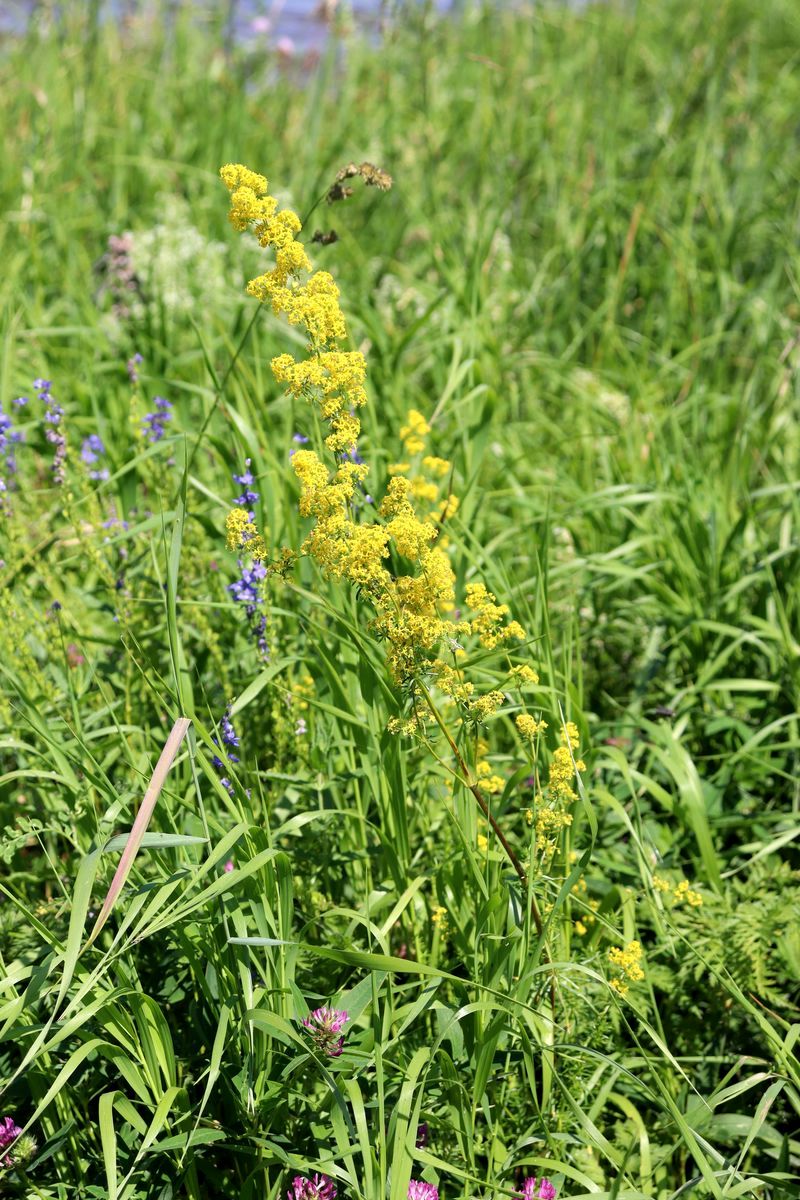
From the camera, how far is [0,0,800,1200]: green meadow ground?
1.69 m

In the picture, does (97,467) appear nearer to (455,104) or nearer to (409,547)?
(409,547)

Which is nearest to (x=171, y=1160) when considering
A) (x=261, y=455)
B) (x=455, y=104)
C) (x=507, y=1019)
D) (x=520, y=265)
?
(x=507, y=1019)

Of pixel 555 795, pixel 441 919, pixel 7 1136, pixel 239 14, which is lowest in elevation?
pixel 7 1136

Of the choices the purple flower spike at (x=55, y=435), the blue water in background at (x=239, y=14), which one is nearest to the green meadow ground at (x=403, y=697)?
the purple flower spike at (x=55, y=435)

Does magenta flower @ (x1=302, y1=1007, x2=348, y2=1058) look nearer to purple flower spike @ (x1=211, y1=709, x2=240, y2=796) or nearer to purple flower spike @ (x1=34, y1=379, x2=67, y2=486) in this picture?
purple flower spike @ (x1=211, y1=709, x2=240, y2=796)

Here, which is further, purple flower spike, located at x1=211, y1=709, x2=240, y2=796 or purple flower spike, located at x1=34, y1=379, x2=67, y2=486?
purple flower spike, located at x1=34, y1=379, x2=67, y2=486

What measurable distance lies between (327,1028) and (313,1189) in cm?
23

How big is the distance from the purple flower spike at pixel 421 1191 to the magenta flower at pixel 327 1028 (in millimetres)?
206

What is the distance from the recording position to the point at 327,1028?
64.9 inches

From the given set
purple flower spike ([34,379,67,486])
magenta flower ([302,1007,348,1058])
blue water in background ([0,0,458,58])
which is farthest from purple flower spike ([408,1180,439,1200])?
blue water in background ([0,0,458,58])

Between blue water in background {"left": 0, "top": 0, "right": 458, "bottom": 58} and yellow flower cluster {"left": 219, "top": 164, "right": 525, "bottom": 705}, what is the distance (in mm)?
2567

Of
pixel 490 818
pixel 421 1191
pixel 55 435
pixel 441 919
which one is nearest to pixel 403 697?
pixel 490 818

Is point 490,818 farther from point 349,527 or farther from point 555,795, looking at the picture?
point 349,527

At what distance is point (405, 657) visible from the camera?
1.58 metres
